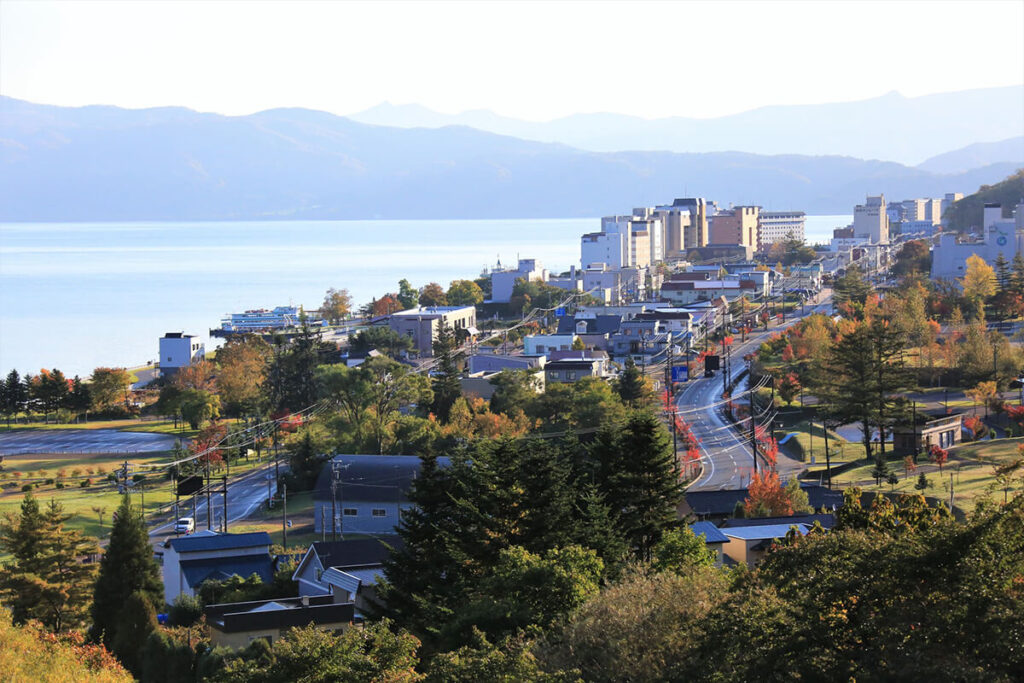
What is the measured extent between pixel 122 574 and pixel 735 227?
278 ft

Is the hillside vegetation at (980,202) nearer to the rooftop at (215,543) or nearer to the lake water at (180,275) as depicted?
the lake water at (180,275)

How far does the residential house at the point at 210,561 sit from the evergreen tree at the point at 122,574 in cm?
108

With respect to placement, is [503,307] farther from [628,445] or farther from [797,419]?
[628,445]

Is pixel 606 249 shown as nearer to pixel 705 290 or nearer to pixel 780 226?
pixel 705 290

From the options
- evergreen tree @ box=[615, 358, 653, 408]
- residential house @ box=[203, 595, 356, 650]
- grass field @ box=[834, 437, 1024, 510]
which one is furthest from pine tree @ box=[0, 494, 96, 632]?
evergreen tree @ box=[615, 358, 653, 408]

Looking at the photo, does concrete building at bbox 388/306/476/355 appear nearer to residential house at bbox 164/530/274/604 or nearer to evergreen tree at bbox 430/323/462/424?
evergreen tree at bbox 430/323/462/424

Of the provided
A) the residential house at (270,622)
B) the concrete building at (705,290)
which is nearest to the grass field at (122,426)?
the residential house at (270,622)

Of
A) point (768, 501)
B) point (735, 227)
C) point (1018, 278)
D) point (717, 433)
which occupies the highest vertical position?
point (735, 227)

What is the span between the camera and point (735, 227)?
310 feet

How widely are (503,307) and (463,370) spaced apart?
2215 cm

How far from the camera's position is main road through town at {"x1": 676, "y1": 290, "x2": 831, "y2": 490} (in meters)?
22.8

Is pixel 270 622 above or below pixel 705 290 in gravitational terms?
below

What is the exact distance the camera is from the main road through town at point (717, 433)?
2281 cm

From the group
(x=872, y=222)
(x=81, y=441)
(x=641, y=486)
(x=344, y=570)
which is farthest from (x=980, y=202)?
(x=344, y=570)
